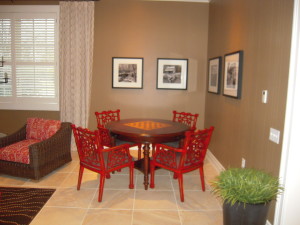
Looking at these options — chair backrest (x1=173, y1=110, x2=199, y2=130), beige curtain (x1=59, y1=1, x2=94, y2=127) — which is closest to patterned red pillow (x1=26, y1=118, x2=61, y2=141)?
beige curtain (x1=59, y1=1, x2=94, y2=127)

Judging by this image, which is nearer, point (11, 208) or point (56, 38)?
point (11, 208)

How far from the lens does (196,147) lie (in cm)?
309

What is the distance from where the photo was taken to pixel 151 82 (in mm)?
4965

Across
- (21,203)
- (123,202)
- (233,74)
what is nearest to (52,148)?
(21,203)

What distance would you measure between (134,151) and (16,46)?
3090mm

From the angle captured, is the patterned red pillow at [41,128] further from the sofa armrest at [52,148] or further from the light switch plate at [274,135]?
the light switch plate at [274,135]

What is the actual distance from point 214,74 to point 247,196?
8.92 ft

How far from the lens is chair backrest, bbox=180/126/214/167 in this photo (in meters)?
2.92

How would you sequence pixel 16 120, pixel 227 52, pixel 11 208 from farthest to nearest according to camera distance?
pixel 16 120 < pixel 227 52 < pixel 11 208

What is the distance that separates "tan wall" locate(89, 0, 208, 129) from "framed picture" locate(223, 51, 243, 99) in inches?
49.8

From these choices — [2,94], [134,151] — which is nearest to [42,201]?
[134,151]

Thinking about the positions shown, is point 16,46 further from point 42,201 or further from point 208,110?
point 208,110

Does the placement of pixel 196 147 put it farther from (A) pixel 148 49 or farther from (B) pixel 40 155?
(A) pixel 148 49

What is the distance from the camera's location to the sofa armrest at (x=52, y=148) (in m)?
3.44
